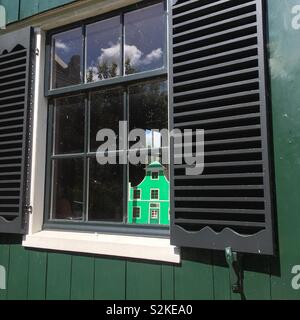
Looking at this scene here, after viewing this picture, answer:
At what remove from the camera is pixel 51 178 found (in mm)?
2904

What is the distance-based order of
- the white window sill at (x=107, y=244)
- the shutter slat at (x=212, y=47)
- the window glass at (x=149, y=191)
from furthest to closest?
the window glass at (x=149, y=191), the white window sill at (x=107, y=244), the shutter slat at (x=212, y=47)

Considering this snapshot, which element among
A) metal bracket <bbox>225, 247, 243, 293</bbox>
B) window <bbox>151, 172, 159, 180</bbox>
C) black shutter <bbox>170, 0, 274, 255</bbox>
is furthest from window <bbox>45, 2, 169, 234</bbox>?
metal bracket <bbox>225, 247, 243, 293</bbox>

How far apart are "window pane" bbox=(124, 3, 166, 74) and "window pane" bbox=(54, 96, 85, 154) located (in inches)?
19.1

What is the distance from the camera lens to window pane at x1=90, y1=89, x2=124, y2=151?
8.73 feet

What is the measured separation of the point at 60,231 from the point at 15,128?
2.70 ft

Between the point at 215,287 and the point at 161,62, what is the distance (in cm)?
135

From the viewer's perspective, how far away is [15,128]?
291 cm

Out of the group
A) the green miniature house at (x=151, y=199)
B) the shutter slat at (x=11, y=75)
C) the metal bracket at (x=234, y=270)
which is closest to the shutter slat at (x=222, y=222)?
the metal bracket at (x=234, y=270)

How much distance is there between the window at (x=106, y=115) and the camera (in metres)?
2.51

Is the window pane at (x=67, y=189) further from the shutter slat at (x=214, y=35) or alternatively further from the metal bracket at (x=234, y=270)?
the metal bracket at (x=234, y=270)

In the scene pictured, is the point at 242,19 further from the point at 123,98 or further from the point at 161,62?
the point at 123,98

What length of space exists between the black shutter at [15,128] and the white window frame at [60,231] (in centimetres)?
6
